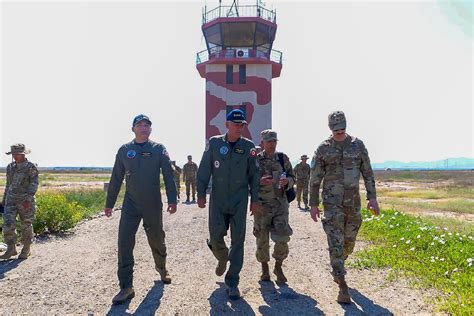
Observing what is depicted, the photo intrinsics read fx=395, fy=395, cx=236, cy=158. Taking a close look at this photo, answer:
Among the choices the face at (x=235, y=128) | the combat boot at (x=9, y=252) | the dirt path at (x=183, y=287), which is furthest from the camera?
the combat boot at (x=9, y=252)

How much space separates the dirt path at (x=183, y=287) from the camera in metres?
5.04

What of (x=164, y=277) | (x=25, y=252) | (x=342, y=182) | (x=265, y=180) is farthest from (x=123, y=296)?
(x=25, y=252)

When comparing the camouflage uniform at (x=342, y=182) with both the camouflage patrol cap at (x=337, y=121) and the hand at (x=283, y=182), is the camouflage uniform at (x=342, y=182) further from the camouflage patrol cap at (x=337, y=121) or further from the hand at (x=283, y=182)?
the hand at (x=283, y=182)

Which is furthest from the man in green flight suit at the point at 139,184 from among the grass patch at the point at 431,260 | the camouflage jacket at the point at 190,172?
the camouflage jacket at the point at 190,172

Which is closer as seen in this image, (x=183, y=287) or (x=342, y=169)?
(x=342, y=169)

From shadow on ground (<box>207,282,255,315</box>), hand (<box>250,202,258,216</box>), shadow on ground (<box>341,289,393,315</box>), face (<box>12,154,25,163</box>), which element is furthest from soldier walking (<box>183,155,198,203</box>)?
shadow on ground (<box>341,289,393,315</box>)

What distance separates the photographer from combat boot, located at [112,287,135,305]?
520 cm

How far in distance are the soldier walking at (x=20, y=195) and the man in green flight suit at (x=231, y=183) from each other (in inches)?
171

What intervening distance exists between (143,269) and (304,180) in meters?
11.3

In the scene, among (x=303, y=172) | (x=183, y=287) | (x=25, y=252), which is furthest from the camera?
(x=303, y=172)

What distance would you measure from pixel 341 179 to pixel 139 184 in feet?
9.34

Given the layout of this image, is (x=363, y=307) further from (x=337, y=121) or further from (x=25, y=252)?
(x=25, y=252)

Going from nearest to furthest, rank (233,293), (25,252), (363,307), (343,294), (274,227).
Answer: (363,307), (343,294), (233,293), (274,227), (25,252)

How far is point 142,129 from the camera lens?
5.68m
